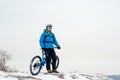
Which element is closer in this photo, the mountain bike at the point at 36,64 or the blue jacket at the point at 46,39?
the mountain bike at the point at 36,64

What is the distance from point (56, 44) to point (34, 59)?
5.89ft

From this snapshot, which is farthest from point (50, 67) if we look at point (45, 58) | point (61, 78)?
point (61, 78)

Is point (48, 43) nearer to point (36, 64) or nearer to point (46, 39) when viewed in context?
point (46, 39)

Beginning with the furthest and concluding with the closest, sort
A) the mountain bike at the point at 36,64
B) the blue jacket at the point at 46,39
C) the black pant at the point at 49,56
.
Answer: the black pant at the point at 49,56 → the blue jacket at the point at 46,39 → the mountain bike at the point at 36,64

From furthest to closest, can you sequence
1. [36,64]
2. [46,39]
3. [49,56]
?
1. [49,56]
2. [46,39]
3. [36,64]

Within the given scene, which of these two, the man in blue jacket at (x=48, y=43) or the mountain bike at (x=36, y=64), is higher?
the man in blue jacket at (x=48, y=43)

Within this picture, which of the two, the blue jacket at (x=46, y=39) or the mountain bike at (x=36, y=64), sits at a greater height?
the blue jacket at (x=46, y=39)

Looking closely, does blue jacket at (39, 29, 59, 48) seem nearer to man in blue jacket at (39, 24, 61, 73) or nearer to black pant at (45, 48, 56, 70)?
man in blue jacket at (39, 24, 61, 73)

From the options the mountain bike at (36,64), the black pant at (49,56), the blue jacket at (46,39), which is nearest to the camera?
the mountain bike at (36,64)

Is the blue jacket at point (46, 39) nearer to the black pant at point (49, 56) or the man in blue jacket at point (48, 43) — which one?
the man in blue jacket at point (48, 43)

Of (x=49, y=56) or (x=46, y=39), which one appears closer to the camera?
(x=46, y=39)

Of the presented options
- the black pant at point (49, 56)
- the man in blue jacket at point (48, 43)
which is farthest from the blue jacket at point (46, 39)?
the black pant at point (49, 56)

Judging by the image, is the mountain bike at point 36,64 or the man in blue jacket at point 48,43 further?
the man in blue jacket at point 48,43

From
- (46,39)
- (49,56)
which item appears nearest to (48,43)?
(46,39)
